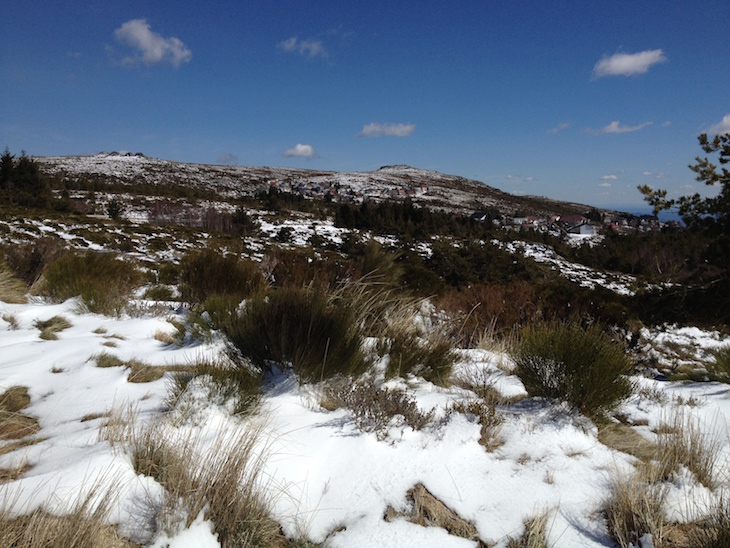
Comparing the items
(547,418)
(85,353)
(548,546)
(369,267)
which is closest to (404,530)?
(548,546)

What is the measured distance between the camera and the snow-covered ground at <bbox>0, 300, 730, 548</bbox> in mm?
1513

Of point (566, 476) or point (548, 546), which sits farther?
point (566, 476)

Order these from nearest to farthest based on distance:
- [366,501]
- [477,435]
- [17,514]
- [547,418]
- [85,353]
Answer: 1. [17,514]
2. [366,501]
3. [477,435]
4. [547,418]
5. [85,353]

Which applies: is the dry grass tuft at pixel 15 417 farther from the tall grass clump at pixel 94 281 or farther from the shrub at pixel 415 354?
the shrub at pixel 415 354

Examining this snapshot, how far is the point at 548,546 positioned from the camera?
1458 millimetres

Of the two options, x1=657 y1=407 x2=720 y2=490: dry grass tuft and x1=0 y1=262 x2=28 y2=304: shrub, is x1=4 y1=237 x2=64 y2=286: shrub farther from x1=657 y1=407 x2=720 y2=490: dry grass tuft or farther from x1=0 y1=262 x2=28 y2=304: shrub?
x1=657 y1=407 x2=720 y2=490: dry grass tuft

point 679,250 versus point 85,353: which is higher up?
point 679,250

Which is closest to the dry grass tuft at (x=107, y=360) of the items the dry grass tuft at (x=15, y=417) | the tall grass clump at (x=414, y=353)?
the dry grass tuft at (x=15, y=417)

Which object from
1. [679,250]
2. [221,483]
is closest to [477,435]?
[221,483]

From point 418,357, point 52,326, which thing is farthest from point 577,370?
point 52,326

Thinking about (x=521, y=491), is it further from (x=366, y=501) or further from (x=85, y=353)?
(x=85, y=353)

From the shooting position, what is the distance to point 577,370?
2.41 m

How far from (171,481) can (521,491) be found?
1454mm

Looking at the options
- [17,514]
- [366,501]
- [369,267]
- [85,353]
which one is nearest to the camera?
[17,514]
